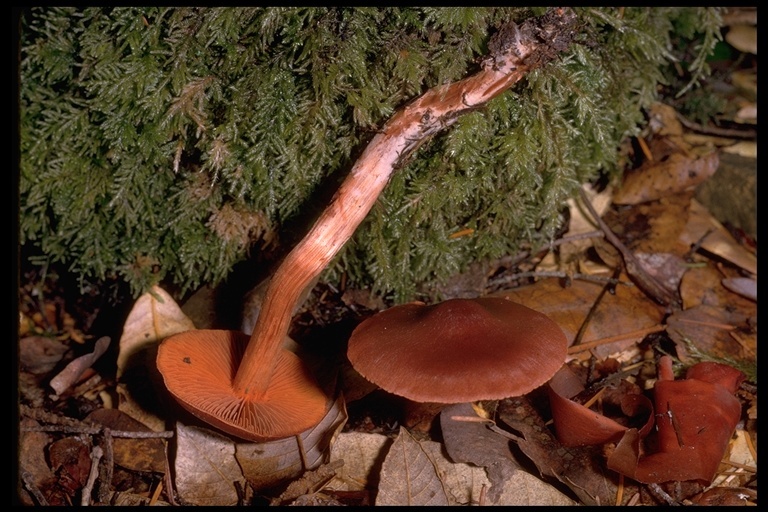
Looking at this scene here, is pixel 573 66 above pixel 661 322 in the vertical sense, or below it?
→ above

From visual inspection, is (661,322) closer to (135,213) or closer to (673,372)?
(673,372)

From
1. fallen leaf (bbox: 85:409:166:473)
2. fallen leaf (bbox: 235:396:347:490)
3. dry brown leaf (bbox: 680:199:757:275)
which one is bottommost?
dry brown leaf (bbox: 680:199:757:275)

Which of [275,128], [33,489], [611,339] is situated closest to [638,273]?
[611,339]

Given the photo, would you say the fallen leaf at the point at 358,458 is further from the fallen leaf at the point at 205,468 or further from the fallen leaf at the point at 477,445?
the fallen leaf at the point at 205,468

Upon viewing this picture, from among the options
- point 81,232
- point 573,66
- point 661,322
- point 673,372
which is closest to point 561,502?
point 673,372

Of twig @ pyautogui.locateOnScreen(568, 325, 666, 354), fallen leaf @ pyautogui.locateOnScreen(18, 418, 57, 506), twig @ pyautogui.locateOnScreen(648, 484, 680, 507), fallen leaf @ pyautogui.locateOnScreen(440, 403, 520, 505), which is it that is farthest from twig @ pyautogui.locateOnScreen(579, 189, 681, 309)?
fallen leaf @ pyautogui.locateOnScreen(18, 418, 57, 506)

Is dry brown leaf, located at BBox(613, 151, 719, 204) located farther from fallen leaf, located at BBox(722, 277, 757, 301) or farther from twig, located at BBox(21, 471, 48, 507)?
twig, located at BBox(21, 471, 48, 507)
